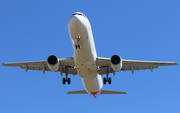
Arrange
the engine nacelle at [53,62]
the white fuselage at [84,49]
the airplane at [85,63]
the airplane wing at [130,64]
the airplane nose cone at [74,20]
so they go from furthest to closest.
→ the airplane wing at [130,64], the engine nacelle at [53,62], the airplane at [85,63], the white fuselage at [84,49], the airplane nose cone at [74,20]

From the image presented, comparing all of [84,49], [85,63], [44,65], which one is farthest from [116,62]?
[44,65]

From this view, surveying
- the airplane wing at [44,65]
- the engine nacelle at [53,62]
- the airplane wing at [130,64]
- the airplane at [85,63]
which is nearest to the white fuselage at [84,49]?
the airplane at [85,63]

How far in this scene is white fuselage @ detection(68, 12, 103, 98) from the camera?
21.2 m

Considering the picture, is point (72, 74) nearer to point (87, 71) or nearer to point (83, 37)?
point (87, 71)

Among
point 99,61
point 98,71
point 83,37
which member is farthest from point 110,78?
point 83,37

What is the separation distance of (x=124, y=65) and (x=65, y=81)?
6.27 meters

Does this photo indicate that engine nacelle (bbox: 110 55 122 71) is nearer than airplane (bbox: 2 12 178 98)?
No

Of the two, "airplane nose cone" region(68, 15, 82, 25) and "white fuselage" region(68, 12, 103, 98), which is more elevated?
"airplane nose cone" region(68, 15, 82, 25)

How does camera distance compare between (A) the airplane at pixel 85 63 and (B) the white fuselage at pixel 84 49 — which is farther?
(A) the airplane at pixel 85 63

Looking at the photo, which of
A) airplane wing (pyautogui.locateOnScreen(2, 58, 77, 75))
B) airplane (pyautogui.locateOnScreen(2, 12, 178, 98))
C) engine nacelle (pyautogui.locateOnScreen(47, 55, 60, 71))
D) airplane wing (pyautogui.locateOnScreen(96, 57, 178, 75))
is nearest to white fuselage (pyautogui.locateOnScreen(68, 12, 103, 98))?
airplane (pyautogui.locateOnScreen(2, 12, 178, 98))

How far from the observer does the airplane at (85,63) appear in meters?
21.7

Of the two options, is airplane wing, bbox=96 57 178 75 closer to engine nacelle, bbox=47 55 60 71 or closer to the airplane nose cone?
engine nacelle, bbox=47 55 60 71

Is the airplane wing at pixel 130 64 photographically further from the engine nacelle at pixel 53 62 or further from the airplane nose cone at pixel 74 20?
the airplane nose cone at pixel 74 20

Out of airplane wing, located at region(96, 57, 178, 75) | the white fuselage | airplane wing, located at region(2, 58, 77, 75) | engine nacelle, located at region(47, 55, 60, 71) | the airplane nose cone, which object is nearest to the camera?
the airplane nose cone
